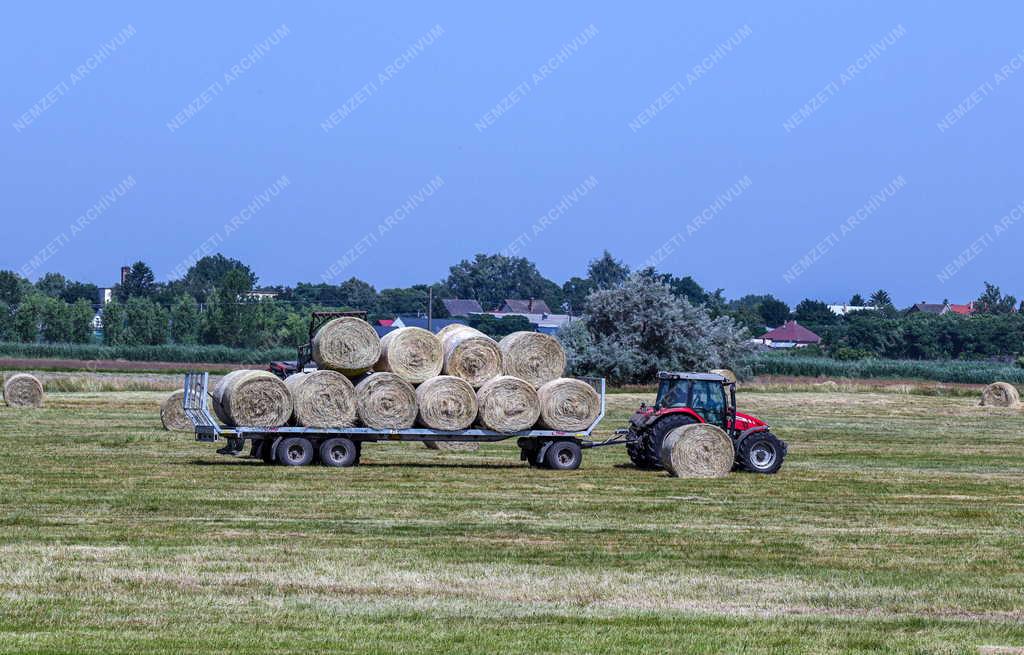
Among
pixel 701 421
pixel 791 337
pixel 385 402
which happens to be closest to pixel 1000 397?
pixel 701 421

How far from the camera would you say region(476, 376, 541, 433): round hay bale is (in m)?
24.9

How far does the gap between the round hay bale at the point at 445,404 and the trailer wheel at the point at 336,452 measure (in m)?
1.26

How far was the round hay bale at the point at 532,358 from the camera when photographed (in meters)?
25.6

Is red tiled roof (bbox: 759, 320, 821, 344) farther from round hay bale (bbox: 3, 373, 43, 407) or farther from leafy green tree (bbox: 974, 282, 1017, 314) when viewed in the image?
round hay bale (bbox: 3, 373, 43, 407)

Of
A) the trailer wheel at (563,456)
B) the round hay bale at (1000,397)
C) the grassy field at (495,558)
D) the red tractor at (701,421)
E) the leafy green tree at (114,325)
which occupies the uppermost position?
the leafy green tree at (114,325)

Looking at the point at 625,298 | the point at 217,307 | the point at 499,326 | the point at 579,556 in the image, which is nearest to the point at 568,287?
the point at 499,326

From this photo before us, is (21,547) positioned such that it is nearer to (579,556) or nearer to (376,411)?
(579,556)

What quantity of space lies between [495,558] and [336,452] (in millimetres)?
10717

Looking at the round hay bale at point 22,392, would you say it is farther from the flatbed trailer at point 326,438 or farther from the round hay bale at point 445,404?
the round hay bale at point 445,404

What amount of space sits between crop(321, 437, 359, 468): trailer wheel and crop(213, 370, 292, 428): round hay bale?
790mm

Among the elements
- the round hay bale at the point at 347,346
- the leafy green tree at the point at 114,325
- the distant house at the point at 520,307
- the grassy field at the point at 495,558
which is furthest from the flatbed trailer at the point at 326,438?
the distant house at the point at 520,307

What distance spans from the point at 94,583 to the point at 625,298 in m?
58.5

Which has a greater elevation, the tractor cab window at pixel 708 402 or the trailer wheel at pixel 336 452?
the tractor cab window at pixel 708 402

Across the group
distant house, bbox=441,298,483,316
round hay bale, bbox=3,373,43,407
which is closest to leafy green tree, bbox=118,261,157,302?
distant house, bbox=441,298,483,316
